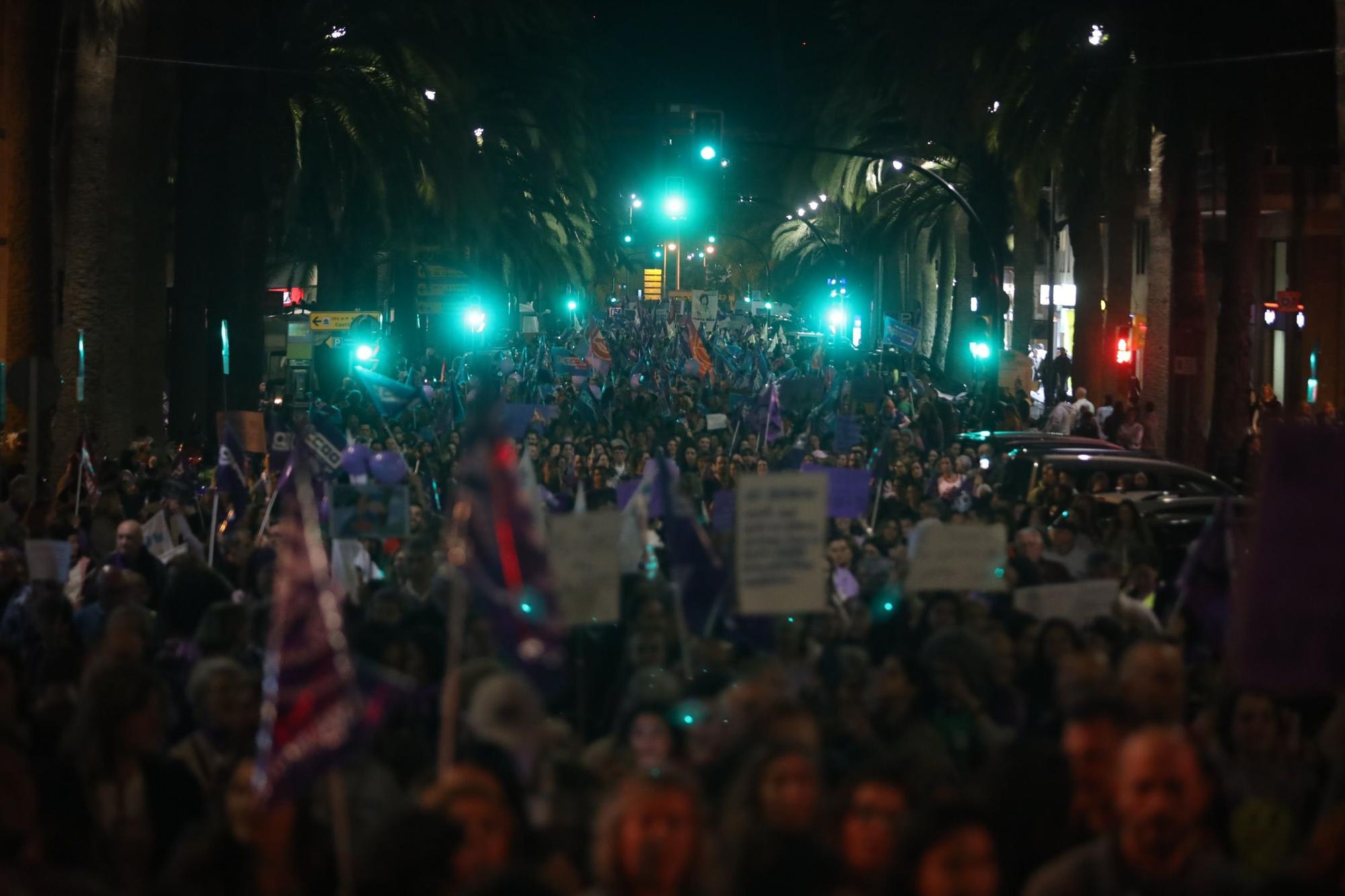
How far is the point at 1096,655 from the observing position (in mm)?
7551

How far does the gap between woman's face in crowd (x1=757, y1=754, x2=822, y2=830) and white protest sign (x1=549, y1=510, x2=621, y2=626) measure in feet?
9.03

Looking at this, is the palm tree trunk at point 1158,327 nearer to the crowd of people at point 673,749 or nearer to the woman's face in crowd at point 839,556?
the woman's face in crowd at point 839,556

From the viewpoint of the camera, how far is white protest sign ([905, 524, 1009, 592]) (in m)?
9.71

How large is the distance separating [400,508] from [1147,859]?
7.30 m

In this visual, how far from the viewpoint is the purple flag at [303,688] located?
5.34m

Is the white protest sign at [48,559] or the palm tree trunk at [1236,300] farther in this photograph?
the palm tree trunk at [1236,300]

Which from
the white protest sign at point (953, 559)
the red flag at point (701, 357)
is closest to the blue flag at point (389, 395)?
the white protest sign at point (953, 559)

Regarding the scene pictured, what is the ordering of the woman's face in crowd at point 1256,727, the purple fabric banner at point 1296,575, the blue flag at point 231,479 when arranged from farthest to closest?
the blue flag at point 231,479 < the woman's face in crowd at point 1256,727 < the purple fabric banner at point 1296,575

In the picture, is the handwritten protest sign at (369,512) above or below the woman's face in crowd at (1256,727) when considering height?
above

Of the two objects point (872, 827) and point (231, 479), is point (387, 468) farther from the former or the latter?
point (872, 827)

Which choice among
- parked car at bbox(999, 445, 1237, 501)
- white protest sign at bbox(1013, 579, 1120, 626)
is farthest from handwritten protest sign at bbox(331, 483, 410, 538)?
parked car at bbox(999, 445, 1237, 501)

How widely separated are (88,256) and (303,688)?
19.7m

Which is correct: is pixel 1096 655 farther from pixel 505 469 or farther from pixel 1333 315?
pixel 1333 315

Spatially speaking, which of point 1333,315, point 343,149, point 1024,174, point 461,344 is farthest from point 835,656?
point 461,344
